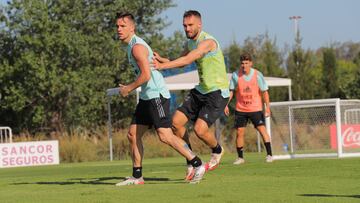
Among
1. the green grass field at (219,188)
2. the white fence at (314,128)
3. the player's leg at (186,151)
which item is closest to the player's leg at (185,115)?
the green grass field at (219,188)

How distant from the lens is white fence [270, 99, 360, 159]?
20172 millimetres

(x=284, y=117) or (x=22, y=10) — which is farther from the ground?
(x=22, y=10)

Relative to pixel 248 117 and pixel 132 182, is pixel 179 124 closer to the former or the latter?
pixel 132 182

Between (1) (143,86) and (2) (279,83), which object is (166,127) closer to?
(1) (143,86)

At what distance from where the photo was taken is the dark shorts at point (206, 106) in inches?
493

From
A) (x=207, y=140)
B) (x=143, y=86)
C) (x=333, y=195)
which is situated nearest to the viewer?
(x=333, y=195)

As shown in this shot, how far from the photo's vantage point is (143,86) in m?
11.7

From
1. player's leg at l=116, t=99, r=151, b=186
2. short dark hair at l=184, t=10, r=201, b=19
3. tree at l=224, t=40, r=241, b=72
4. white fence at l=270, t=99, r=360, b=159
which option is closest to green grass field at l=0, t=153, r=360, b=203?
player's leg at l=116, t=99, r=151, b=186

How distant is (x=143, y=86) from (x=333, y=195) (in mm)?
3284

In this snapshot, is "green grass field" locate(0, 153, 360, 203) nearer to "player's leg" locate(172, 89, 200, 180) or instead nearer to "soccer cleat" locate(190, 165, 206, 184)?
"soccer cleat" locate(190, 165, 206, 184)

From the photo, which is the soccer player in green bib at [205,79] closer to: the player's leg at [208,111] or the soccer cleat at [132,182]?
the player's leg at [208,111]

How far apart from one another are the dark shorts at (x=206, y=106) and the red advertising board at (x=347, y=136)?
313 inches

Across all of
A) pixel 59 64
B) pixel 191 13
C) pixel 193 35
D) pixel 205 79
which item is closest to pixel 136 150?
pixel 205 79

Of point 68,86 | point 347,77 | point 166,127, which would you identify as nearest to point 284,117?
point 166,127
